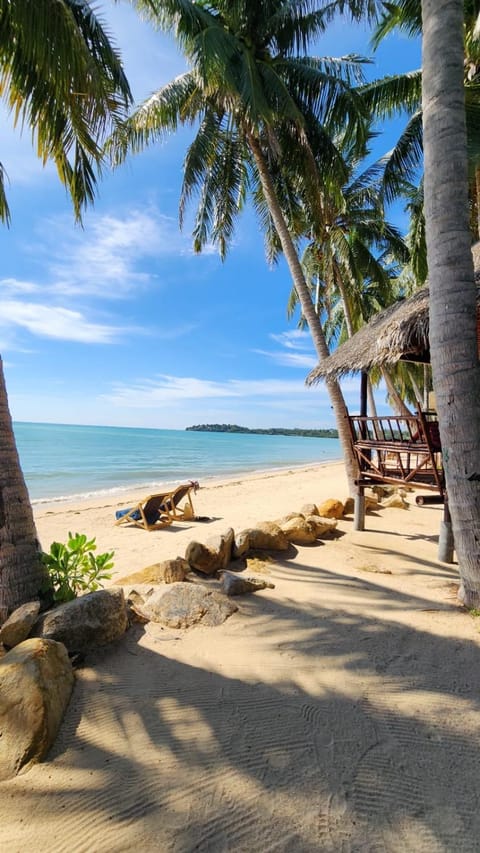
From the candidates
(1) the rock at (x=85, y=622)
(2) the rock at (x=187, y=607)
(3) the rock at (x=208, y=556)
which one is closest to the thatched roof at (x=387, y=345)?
(3) the rock at (x=208, y=556)

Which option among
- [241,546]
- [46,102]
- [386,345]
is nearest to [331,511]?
[241,546]

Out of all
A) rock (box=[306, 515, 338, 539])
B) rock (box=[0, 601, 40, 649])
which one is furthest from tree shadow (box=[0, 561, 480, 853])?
rock (box=[306, 515, 338, 539])

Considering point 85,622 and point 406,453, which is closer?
point 85,622

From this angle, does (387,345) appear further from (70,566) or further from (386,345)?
(70,566)

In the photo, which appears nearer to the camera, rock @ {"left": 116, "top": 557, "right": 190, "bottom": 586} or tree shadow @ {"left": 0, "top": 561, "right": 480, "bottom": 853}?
tree shadow @ {"left": 0, "top": 561, "right": 480, "bottom": 853}

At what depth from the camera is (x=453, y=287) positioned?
336 centimetres

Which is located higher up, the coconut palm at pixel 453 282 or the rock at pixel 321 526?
the coconut palm at pixel 453 282

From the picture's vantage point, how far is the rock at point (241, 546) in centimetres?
490

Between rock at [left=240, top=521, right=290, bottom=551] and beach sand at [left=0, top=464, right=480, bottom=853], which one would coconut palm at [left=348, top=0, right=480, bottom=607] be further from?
rock at [left=240, top=521, right=290, bottom=551]

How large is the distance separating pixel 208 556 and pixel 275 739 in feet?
8.18

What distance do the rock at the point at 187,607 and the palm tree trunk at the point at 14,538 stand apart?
0.93m

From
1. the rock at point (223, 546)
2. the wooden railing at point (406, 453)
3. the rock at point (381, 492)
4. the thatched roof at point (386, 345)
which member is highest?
the thatched roof at point (386, 345)

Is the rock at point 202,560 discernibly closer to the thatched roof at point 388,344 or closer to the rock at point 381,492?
the thatched roof at point 388,344

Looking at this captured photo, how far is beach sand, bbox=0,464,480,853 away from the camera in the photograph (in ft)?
5.11
